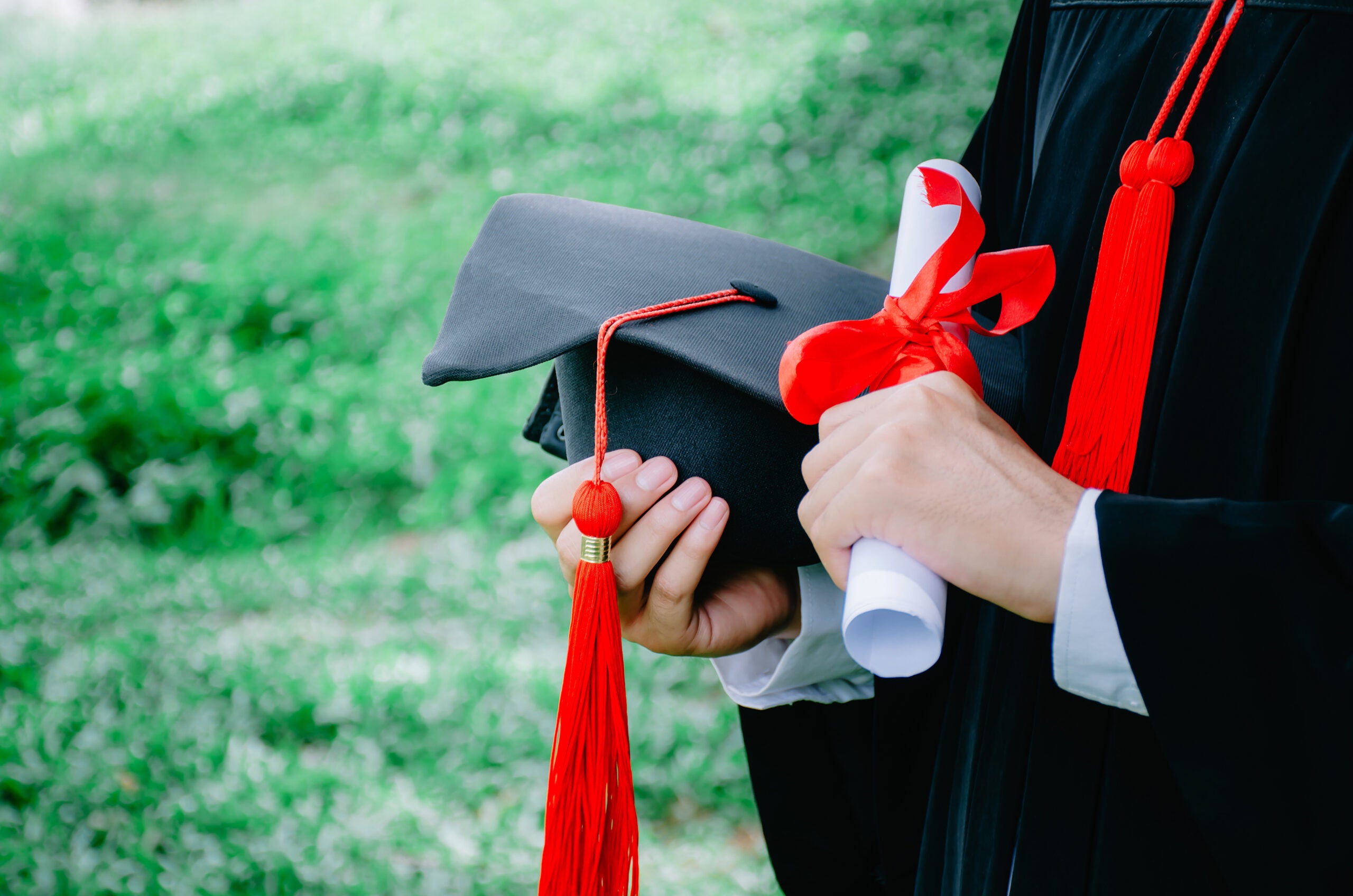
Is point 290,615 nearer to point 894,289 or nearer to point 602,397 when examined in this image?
point 602,397

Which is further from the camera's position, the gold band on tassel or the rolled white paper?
the gold band on tassel

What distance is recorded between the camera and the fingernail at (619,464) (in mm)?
939

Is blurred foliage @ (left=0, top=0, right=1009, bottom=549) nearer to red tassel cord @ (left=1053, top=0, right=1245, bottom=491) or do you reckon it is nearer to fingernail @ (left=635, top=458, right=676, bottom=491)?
fingernail @ (left=635, top=458, right=676, bottom=491)

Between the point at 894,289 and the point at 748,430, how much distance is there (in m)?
0.20

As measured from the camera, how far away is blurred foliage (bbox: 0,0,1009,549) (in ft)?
12.6

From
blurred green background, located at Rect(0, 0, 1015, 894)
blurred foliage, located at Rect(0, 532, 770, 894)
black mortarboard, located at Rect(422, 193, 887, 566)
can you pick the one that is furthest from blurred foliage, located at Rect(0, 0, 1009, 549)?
Result: black mortarboard, located at Rect(422, 193, 887, 566)

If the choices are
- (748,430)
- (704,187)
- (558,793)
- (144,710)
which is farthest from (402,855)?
(704,187)

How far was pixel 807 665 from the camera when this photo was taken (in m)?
1.17

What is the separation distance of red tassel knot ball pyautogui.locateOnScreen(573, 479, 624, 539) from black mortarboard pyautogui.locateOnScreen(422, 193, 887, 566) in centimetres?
9

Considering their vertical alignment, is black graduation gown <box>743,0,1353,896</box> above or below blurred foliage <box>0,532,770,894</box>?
above

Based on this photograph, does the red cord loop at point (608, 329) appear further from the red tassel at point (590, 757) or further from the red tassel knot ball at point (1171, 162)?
the red tassel knot ball at point (1171, 162)

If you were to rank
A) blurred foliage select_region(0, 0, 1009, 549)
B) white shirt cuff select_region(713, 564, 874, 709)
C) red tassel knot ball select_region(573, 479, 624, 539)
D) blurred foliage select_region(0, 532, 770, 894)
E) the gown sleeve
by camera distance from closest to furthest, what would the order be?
the gown sleeve → red tassel knot ball select_region(573, 479, 624, 539) → white shirt cuff select_region(713, 564, 874, 709) → blurred foliage select_region(0, 532, 770, 894) → blurred foliage select_region(0, 0, 1009, 549)

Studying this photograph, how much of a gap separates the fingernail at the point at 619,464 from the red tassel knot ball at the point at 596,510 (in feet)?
0.13

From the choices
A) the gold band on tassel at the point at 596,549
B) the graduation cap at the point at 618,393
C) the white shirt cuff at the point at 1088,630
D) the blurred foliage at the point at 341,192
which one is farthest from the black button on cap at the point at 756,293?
the blurred foliage at the point at 341,192
